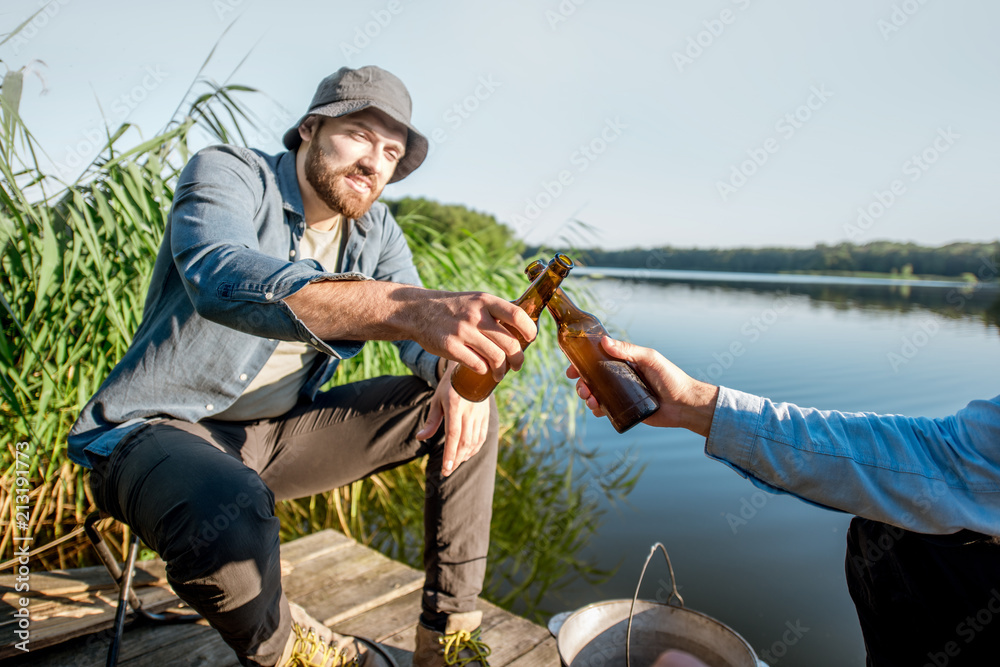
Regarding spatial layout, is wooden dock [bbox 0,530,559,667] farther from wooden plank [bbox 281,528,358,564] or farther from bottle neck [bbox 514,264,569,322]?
bottle neck [bbox 514,264,569,322]

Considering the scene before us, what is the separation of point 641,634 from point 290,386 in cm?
137

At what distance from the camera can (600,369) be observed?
5.02 ft

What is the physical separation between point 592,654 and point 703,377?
5.97m

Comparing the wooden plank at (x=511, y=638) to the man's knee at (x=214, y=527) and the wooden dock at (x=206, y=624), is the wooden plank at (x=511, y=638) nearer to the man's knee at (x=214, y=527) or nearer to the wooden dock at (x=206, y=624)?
the wooden dock at (x=206, y=624)

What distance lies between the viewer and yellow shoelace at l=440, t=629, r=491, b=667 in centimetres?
169

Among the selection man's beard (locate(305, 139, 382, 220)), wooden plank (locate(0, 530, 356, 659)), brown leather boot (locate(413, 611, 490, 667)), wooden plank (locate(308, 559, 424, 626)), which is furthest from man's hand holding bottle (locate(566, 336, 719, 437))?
wooden plank (locate(0, 530, 356, 659))

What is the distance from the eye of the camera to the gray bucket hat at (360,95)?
2025mm

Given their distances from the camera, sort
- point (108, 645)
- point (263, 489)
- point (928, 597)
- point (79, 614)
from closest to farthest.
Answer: point (928, 597) < point (263, 489) < point (108, 645) < point (79, 614)

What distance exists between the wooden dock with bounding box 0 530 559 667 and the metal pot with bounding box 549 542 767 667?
1.07ft

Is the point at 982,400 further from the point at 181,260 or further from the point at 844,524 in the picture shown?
the point at 844,524

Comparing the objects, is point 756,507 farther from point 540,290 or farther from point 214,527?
point 214,527

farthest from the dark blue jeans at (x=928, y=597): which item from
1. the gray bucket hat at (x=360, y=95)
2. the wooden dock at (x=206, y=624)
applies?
the gray bucket hat at (x=360, y=95)

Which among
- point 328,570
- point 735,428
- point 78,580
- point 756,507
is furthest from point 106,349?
point 756,507

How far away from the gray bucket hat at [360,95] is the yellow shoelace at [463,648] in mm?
1724
